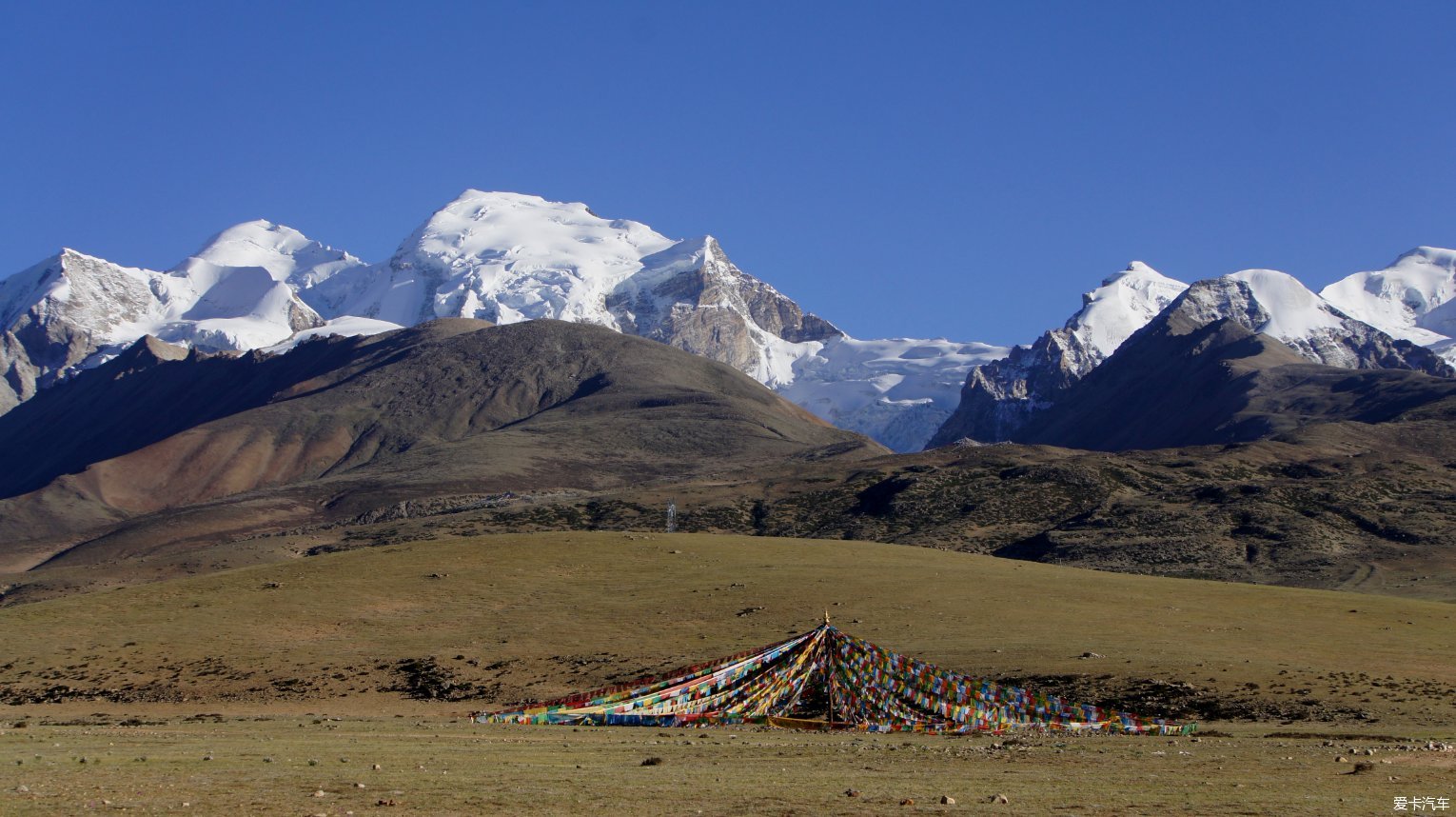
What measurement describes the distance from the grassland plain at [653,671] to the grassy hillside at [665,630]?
0.21 meters

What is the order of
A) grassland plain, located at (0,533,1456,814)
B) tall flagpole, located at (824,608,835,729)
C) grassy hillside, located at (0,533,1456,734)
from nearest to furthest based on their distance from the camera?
1. grassland plain, located at (0,533,1456,814)
2. tall flagpole, located at (824,608,835,729)
3. grassy hillside, located at (0,533,1456,734)

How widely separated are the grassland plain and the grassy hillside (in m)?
0.21

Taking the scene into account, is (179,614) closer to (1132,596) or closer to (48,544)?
(1132,596)

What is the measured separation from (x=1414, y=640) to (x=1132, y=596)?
1461 centimetres

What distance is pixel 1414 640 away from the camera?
185ft

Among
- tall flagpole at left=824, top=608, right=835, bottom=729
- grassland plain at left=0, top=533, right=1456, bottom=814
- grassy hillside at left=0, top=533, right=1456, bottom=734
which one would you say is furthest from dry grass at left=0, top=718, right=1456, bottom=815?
grassy hillside at left=0, top=533, right=1456, bottom=734

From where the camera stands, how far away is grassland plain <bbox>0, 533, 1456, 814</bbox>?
2655cm

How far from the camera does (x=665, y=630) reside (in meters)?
61.2

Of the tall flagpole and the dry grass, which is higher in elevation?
the tall flagpole

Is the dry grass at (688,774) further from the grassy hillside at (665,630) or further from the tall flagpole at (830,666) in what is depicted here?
the grassy hillside at (665,630)

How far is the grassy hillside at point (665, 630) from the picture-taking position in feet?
159

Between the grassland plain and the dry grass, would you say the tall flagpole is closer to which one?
the grassland plain

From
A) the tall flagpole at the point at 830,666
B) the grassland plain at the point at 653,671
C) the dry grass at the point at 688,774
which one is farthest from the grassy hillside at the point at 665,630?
the dry grass at the point at 688,774

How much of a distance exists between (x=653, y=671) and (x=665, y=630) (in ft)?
25.2
